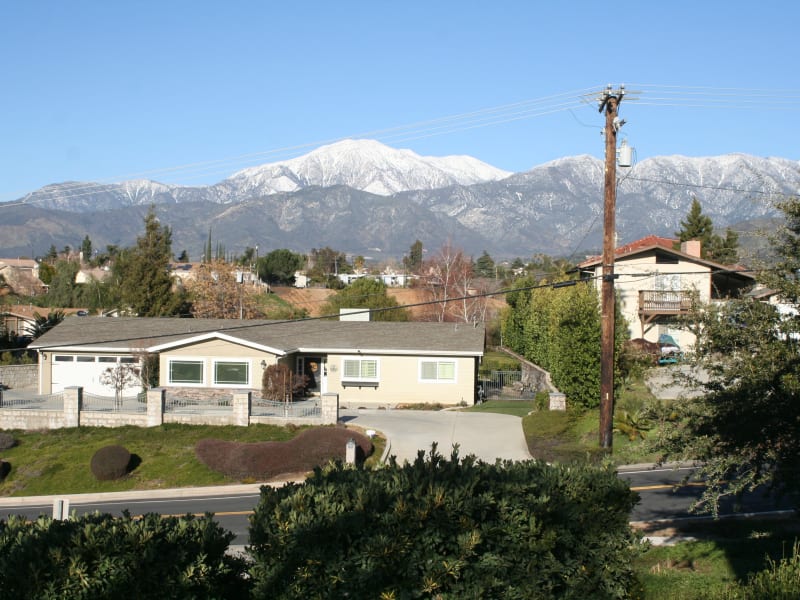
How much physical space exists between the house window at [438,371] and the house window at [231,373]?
825 centimetres

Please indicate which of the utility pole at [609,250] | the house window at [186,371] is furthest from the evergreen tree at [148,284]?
the utility pole at [609,250]

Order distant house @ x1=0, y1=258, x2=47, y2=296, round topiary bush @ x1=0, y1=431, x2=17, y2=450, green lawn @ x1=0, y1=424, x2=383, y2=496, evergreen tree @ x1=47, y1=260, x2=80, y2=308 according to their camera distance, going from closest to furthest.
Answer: green lawn @ x1=0, y1=424, x2=383, y2=496, round topiary bush @ x1=0, y1=431, x2=17, y2=450, evergreen tree @ x1=47, y1=260, x2=80, y2=308, distant house @ x1=0, y1=258, x2=47, y2=296

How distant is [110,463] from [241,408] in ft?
19.8

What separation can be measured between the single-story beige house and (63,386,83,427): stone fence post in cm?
443

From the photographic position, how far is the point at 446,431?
30.5 m

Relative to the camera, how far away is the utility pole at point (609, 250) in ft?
70.5

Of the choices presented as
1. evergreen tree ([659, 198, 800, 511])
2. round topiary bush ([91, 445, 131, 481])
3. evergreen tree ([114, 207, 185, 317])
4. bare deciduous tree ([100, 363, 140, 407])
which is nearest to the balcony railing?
bare deciduous tree ([100, 363, 140, 407])

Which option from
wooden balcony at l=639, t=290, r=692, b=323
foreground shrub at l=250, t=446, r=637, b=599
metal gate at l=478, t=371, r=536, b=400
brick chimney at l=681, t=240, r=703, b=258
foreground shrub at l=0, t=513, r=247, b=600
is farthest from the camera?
brick chimney at l=681, t=240, r=703, b=258

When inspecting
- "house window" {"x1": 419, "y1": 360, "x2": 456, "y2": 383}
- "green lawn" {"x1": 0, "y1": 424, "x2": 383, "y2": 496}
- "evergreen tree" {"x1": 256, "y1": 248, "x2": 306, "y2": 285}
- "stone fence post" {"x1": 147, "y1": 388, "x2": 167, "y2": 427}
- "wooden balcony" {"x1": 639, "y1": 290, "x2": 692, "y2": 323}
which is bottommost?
"green lawn" {"x1": 0, "y1": 424, "x2": 383, "y2": 496}

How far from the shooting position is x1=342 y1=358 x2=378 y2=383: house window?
38219 mm

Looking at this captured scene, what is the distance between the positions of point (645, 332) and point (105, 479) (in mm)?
35060

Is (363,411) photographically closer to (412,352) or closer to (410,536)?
(412,352)

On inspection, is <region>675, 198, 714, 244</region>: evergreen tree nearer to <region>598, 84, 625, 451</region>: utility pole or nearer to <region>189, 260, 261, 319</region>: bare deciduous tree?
<region>189, 260, 261, 319</region>: bare deciduous tree

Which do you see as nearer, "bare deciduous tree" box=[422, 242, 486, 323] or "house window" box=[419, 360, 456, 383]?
"house window" box=[419, 360, 456, 383]
